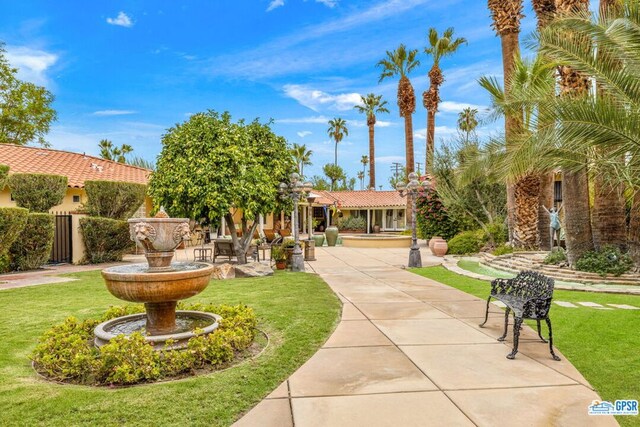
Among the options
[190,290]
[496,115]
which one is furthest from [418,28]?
[190,290]

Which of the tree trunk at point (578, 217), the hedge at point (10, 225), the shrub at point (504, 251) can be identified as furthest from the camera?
the shrub at point (504, 251)

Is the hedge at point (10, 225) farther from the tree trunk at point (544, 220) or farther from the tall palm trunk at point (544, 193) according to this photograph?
the tree trunk at point (544, 220)

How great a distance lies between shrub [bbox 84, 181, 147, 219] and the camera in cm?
1614

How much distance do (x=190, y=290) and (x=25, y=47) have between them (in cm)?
3000

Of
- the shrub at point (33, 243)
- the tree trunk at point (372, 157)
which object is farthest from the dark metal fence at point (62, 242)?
the tree trunk at point (372, 157)

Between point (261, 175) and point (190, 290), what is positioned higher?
point (261, 175)

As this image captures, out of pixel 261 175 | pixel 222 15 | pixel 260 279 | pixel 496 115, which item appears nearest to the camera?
pixel 496 115

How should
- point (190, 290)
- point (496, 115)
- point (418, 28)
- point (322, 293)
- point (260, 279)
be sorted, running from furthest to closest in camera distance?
point (418, 28)
point (260, 279)
point (496, 115)
point (322, 293)
point (190, 290)

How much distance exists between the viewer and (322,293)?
31.3ft

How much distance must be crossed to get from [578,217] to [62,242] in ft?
56.4

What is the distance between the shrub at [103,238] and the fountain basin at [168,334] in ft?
34.0

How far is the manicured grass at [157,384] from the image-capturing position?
3.68 meters

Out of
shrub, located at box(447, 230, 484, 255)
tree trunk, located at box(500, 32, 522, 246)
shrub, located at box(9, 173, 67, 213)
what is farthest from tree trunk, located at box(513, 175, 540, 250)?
shrub, located at box(9, 173, 67, 213)

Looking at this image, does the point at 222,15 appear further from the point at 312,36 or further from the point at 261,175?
the point at 261,175
